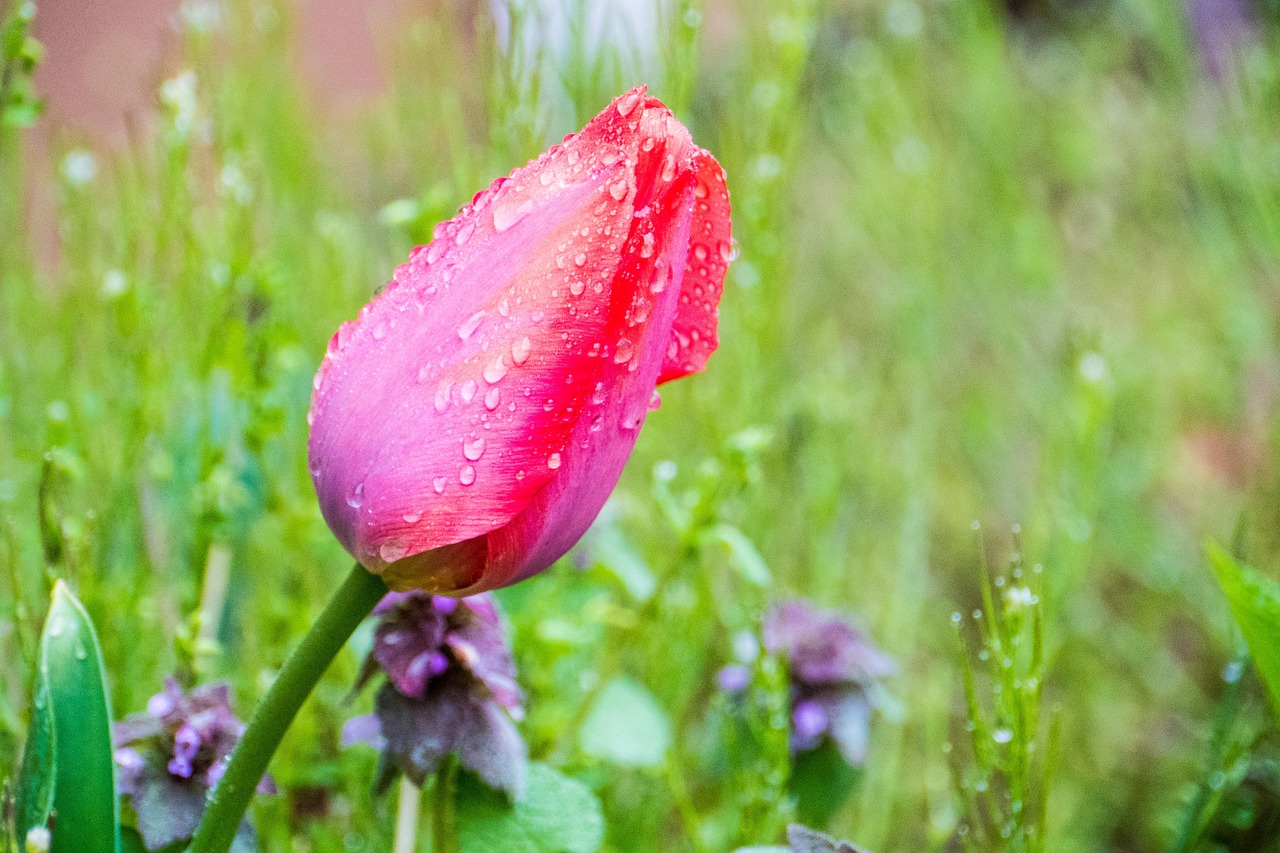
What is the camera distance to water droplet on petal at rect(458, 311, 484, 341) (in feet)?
0.84

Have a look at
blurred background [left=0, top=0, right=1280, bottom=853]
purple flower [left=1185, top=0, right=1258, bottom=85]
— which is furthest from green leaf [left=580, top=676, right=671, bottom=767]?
purple flower [left=1185, top=0, right=1258, bottom=85]

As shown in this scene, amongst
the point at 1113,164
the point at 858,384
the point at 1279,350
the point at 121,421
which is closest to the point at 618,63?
A: the point at 121,421

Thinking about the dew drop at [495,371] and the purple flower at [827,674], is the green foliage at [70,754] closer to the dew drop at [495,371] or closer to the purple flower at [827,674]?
the dew drop at [495,371]

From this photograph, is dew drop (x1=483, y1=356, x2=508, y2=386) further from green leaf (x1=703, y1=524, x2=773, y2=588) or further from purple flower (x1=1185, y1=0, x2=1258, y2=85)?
purple flower (x1=1185, y1=0, x2=1258, y2=85)

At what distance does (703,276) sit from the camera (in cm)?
30

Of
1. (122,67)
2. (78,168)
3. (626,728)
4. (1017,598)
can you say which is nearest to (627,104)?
(1017,598)

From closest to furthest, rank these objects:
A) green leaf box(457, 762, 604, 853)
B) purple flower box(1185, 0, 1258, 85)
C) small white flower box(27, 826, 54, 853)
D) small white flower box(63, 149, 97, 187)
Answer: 1. small white flower box(27, 826, 54, 853)
2. green leaf box(457, 762, 604, 853)
3. small white flower box(63, 149, 97, 187)
4. purple flower box(1185, 0, 1258, 85)

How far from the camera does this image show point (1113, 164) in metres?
1.68

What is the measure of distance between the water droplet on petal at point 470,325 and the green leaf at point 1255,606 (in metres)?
0.23

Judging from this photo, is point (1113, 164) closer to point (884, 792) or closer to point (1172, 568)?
point (1172, 568)

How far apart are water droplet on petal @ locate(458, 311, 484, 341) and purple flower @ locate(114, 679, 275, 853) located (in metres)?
0.14

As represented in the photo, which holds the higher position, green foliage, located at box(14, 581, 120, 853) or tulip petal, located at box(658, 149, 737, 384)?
tulip petal, located at box(658, 149, 737, 384)

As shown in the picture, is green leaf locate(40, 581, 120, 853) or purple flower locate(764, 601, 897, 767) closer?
green leaf locate(40, 581, 120, 853)

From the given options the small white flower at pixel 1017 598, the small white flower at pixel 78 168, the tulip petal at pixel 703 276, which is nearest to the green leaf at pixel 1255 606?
the small white flower at pixel 1017 598
